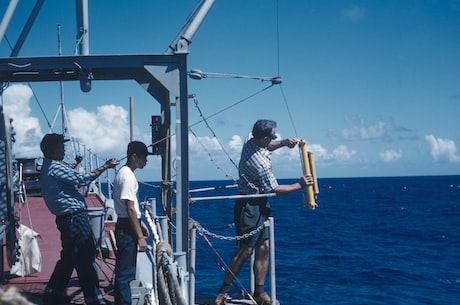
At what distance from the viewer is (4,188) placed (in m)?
5.71

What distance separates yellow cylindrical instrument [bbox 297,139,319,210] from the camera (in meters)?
5.09

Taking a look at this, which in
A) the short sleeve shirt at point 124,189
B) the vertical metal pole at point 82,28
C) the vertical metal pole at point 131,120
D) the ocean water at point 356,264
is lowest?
the ocean water at point 356,264

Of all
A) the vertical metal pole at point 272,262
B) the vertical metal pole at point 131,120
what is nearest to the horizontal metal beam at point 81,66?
the vertical metal pole at point 272,262

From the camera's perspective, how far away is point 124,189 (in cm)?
469

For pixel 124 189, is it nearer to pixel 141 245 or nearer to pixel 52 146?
pixel 141 245

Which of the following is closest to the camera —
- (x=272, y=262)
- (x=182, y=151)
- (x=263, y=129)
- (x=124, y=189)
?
(x=124, y=189)

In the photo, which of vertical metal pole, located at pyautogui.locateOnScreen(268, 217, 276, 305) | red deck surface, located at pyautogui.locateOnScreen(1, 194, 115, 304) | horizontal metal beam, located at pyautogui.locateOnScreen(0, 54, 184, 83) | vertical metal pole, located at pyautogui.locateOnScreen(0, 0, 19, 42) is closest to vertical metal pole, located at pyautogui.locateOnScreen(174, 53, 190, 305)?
horizontal metal beam, located at pyautogui.locateOnScreen(0, 54, 184, 83)

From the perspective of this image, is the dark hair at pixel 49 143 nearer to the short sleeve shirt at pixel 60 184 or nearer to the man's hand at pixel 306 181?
the short sleeve shirt at pixel 60 184

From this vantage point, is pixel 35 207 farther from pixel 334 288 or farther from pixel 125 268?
pixel 125 268

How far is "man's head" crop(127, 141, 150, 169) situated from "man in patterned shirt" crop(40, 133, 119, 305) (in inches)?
5.5

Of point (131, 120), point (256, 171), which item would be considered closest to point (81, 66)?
point (256, 171)

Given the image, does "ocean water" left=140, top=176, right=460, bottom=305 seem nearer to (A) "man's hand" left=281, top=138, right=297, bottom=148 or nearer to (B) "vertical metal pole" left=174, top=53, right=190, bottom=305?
(B) "vertical metal pole" left=174, top=53, right=190, bottom=305

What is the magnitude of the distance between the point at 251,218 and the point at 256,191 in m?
0.28

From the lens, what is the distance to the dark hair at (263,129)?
209 inches
